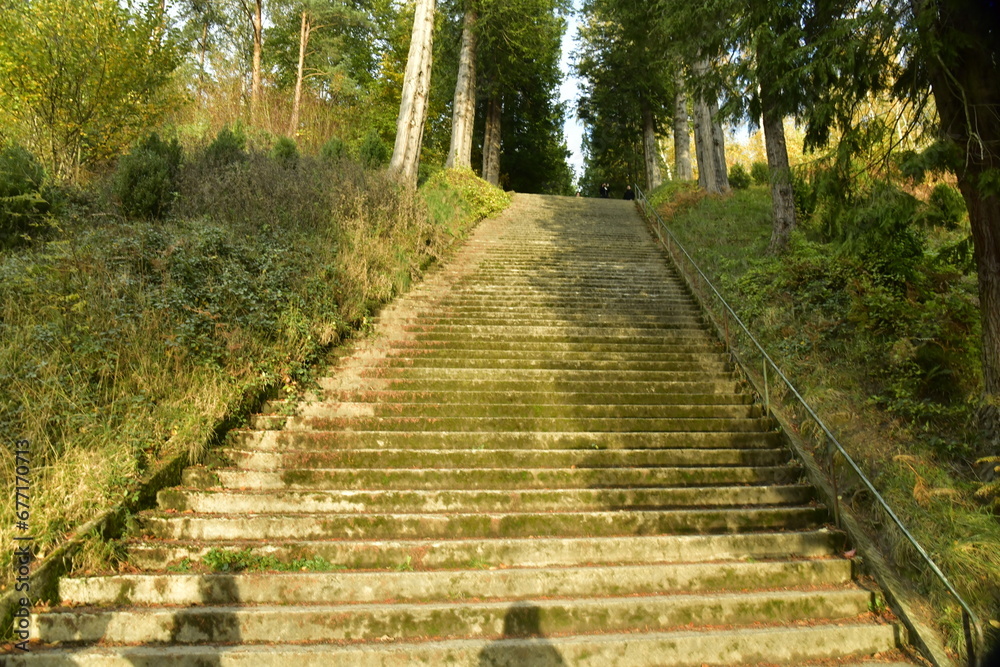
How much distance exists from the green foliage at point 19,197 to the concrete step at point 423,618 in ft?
21.1

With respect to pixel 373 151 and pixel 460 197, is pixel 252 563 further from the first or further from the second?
pixel 373 151

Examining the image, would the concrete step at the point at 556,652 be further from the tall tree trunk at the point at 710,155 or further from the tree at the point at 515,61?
the tree at the point at 515,61

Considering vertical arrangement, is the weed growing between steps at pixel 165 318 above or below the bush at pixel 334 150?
below

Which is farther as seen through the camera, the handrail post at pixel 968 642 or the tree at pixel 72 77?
the tree at pixel 72 77

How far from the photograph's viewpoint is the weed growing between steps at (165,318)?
4.66 meters

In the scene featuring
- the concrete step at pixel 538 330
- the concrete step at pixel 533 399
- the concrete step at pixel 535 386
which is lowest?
the concrete step at pixel 533 399

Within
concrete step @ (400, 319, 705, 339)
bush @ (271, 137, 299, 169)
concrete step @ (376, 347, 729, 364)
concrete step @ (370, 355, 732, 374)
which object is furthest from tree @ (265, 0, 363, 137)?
concrete step @ (370, 355, 732, 374)

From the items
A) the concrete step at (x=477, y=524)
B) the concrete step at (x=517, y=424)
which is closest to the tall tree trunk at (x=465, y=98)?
the concrete step at (x=517, y=424)

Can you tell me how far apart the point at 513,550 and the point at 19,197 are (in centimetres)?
843

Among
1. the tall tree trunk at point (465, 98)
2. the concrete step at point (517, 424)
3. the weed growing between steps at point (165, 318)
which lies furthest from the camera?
the tall tree trunk at point (465, 98)

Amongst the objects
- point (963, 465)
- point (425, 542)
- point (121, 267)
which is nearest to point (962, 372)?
point (963, 465)

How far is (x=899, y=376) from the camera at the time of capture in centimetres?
633

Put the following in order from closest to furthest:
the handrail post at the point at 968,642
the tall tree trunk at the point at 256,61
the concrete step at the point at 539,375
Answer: the handrail post at the point at 968,642 < the concrete step at the point at 539,375 < the tall tree trunk at the point at 256,61

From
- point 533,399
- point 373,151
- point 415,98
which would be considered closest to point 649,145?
point 373,151
